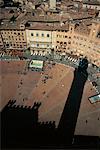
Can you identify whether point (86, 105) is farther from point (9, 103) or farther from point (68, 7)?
point (68, 7)

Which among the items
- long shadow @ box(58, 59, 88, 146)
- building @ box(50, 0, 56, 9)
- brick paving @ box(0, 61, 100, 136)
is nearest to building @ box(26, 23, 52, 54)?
brick paving @ box(0, 61, 100, 136)

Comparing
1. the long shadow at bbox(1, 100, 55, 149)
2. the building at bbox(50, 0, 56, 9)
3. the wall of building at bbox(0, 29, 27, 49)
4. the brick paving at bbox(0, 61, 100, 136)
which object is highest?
the building at bbox(50, 0, 56, 9)

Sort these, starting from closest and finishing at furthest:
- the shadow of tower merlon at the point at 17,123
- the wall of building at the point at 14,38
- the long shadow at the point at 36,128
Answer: the long shadow at the point at 36,128
the shadow of tower merlon at the point at 17,123
the wall of building at the point at 14,38

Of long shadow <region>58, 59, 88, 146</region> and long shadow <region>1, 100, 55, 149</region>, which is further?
long shadow <region>58, 59, 88, 146</region>

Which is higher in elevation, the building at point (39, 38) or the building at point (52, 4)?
the building at point (52, 4)

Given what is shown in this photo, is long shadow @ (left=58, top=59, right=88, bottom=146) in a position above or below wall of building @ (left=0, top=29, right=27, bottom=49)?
below

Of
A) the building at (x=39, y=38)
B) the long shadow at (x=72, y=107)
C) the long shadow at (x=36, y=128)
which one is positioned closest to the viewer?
the long shadow at (x=36, y=128)

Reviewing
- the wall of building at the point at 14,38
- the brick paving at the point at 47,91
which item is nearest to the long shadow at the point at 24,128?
the brick paving at the point at 47,91

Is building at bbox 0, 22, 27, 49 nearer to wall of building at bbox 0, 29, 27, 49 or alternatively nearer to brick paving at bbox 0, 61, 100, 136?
wall of building at bbox 0, 29, 27, 49

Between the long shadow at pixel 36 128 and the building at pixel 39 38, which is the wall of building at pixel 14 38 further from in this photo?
the long shadow at pixel 36 128

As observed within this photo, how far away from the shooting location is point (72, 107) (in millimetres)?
101875

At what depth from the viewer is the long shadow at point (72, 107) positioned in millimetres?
92375

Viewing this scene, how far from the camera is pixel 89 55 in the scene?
392 feet

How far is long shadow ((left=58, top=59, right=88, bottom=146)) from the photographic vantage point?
92.4m
